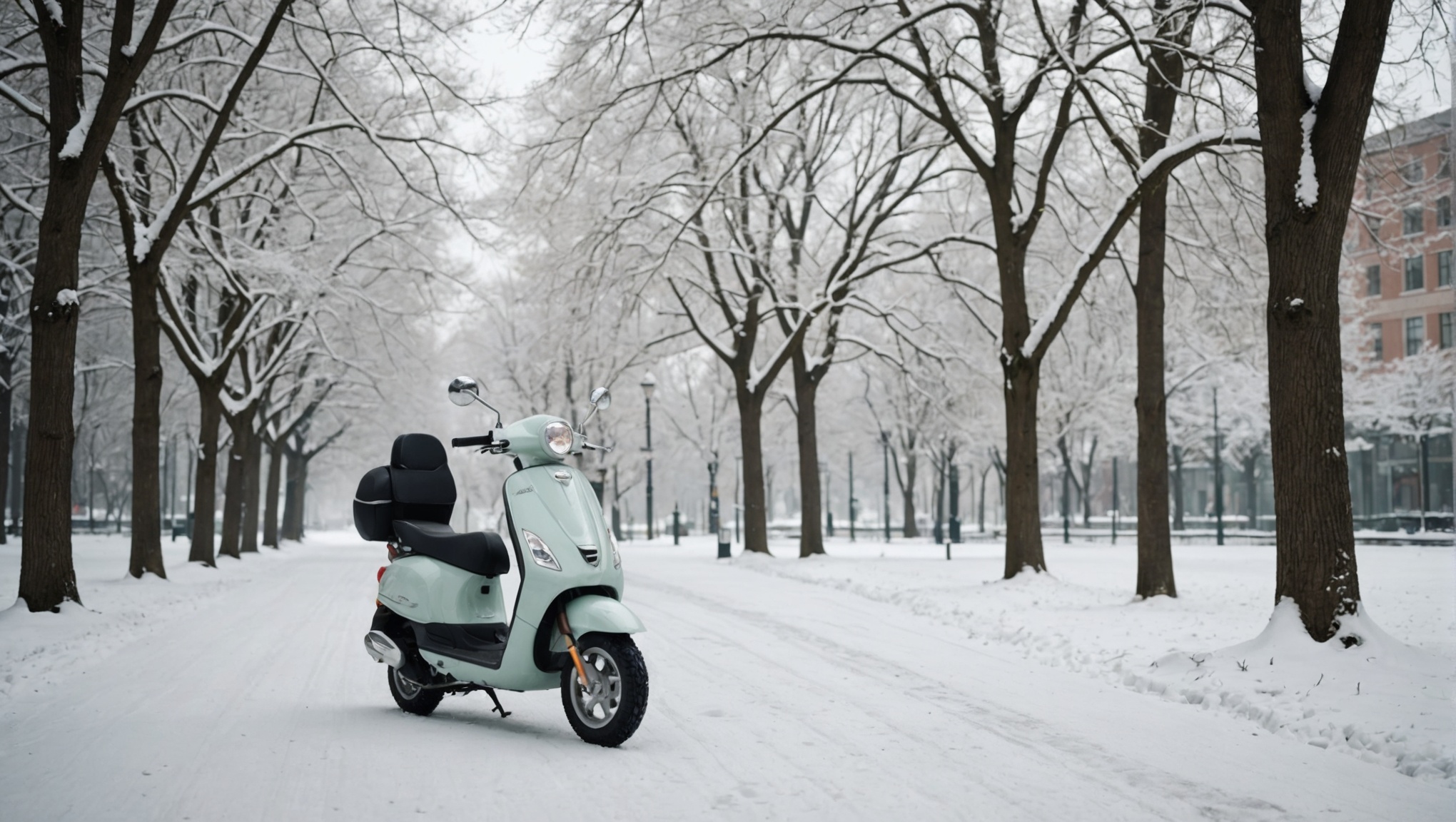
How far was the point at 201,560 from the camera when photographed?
2038 centimetres

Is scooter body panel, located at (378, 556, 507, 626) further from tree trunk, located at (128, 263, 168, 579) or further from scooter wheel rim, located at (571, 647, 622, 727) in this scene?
tree trunk, located at (128, 263, 168, 579)

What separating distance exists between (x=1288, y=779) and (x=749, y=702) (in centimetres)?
289

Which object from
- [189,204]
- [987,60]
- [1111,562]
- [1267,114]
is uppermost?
[987,60]

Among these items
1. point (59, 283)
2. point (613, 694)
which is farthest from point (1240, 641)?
point (59, 283)

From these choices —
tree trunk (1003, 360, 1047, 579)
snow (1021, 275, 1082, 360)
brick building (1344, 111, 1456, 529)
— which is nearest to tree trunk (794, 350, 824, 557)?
tree trunk (1003, 360, 1047, 579)

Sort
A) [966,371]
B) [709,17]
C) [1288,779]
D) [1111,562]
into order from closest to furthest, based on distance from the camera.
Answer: [1288,779], [709,17], [1111,562], [966,371]

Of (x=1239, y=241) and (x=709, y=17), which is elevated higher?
(x=709, y=17)

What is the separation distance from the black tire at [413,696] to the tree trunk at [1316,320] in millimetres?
5647


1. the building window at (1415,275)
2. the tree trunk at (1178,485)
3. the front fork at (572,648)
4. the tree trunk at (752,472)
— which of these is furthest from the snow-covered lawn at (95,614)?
the building window at (1415,275)

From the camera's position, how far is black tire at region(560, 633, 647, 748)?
205 inches

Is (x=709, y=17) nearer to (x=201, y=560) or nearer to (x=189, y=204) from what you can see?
(x=189, y=204)

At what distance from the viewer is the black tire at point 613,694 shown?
5.21 meters

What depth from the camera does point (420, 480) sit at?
627 cm

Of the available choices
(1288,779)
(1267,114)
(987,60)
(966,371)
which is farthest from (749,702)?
(966,371)
